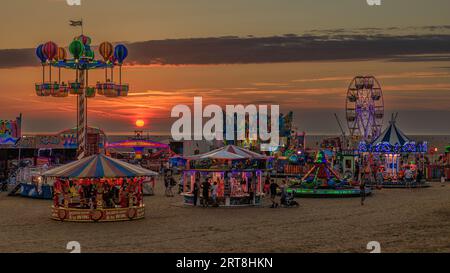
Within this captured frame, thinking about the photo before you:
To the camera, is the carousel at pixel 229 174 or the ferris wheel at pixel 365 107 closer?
the carousel at pixel 229 174

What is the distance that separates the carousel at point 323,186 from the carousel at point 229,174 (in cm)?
430

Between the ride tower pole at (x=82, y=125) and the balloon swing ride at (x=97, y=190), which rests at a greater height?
the ride tower pole at (x=82, y=125)

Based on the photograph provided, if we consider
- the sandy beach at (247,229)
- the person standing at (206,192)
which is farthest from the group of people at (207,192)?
the sandy beach at (247,229)

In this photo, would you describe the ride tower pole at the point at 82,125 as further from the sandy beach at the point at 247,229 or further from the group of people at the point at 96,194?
the group of people at the point at 96,194

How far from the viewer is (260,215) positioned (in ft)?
86.2

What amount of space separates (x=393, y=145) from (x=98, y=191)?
26.0 metres

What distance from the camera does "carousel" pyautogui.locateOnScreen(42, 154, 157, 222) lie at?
24.5 m

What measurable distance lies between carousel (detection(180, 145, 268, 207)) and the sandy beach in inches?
49.8

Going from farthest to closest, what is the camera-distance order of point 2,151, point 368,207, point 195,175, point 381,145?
point 2,151
point 381,145
point 195,175
point 368,207

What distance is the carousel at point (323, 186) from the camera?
1371 inches

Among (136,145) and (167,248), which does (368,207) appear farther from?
(136,145)

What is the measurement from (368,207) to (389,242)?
10016 mm

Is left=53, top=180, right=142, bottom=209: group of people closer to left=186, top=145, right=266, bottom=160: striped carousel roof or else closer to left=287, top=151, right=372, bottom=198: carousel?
left=186, top=145, right=266, bottom=160: striped carousel roof
